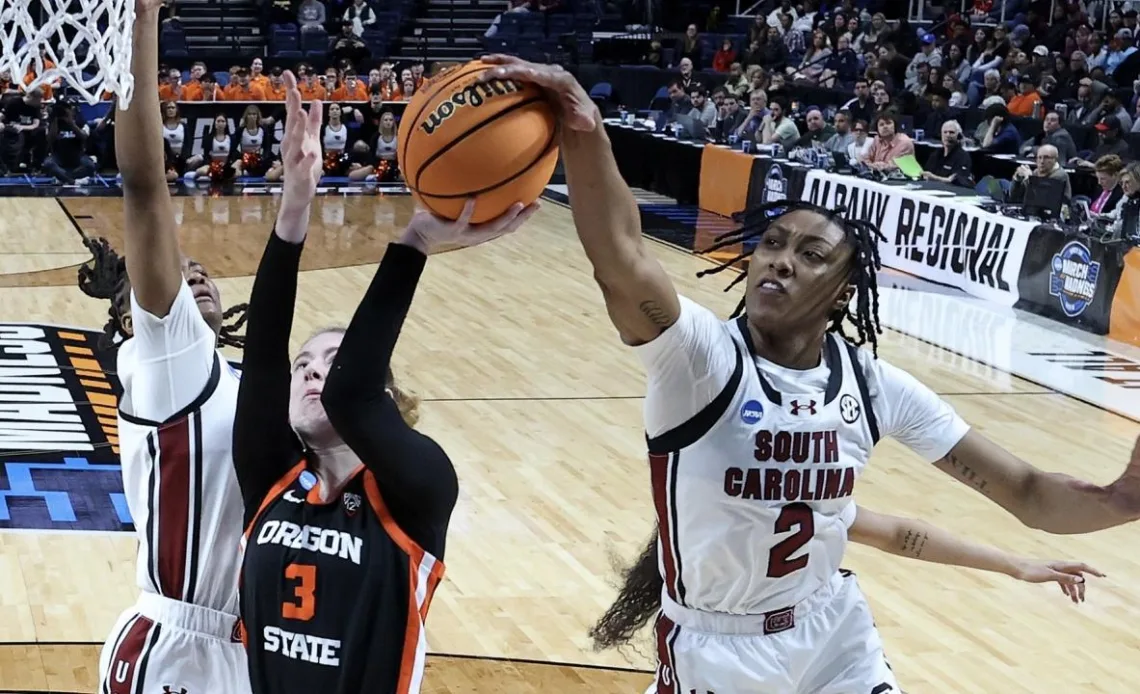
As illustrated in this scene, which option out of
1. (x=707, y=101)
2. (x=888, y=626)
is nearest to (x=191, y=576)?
(x=888, y=626)

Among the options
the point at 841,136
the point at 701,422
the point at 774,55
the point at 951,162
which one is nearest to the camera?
the point at 701,422

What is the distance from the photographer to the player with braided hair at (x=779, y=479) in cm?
352

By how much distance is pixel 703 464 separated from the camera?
353 cm

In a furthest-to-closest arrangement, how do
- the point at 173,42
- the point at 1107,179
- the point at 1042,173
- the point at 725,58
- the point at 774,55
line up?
the point at 725,58 → the point at 173,42 → the point at 774,55 → the point at 1042,173 → the point at 1107,179

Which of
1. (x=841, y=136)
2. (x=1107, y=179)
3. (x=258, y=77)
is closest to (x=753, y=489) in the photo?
(x=1107, y=179)

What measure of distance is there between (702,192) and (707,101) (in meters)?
2.55

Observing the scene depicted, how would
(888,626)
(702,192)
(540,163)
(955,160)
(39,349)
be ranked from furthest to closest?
(702,192)
(955,160)
(39,349)
(888,626)
(540,163)

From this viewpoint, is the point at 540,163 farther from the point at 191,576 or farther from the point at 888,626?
the point at 888,626

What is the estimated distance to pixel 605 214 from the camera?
9.95 feet

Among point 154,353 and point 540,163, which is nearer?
point 540,163

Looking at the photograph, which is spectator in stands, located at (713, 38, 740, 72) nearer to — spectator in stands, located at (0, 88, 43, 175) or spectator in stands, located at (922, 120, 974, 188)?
spectator in stands, located at (922, 120, 974, 188)

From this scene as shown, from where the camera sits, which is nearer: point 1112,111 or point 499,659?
point 499,659

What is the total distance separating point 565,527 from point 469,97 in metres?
4.86

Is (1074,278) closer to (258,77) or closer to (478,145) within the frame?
(478,145)
